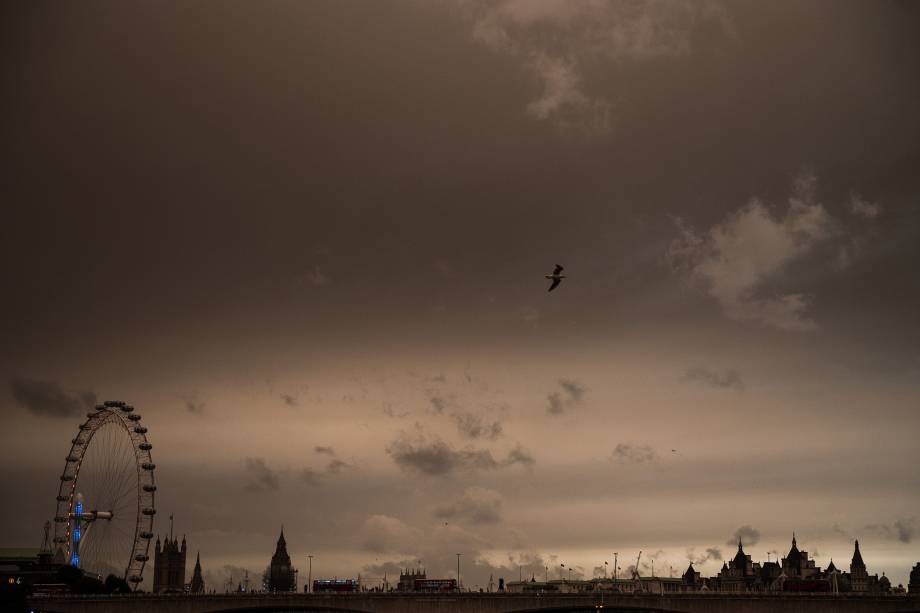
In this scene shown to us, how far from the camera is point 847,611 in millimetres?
199000

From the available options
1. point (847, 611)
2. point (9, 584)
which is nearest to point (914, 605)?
point (847, 611)

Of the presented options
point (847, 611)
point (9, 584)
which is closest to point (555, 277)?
point (847, 611)

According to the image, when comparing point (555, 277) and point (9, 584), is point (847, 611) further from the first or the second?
point (9, 584)

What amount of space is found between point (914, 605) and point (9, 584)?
162142 mm

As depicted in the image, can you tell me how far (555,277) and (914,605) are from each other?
11020 centimetres

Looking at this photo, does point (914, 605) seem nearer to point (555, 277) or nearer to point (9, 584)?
point (555, 277)

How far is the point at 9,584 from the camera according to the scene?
196m

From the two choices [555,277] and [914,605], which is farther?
[914,605]

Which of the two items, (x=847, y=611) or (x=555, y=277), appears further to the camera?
(x=847, y=611)

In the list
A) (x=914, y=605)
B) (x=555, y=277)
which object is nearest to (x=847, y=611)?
(x=914, y=605)

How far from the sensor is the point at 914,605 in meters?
198

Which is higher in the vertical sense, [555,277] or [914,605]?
[555,277]

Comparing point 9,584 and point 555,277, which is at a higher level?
point 555,277
